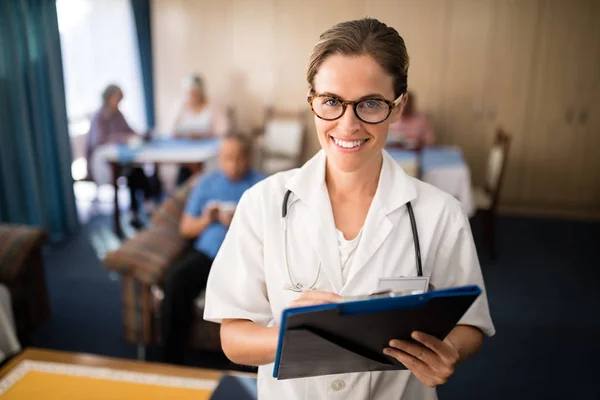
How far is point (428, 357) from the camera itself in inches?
34.9

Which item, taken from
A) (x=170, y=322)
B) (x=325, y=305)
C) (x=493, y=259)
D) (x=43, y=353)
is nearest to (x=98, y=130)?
(x=170, y=322)

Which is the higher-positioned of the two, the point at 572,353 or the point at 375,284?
the point at 375,284

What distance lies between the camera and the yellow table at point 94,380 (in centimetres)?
159

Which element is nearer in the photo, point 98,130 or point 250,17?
point 98,130

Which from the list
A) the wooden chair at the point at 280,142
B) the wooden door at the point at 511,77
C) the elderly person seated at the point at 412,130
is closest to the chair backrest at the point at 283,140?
the wooden chair at the point at 280,142

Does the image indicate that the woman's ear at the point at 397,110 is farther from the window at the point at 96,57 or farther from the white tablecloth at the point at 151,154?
the window at the point at 96,57

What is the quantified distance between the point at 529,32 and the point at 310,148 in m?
2.17

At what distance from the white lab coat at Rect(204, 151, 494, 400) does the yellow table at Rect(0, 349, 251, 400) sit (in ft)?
2.30

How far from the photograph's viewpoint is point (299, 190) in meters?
1.05

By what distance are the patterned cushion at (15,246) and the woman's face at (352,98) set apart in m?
2.07

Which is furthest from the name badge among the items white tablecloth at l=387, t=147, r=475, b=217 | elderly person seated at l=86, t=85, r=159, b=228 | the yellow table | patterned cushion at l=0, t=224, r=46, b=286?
elderly person seated at l=86, t=85, r=159, b=228

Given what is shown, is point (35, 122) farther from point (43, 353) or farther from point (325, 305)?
point (325, 305)

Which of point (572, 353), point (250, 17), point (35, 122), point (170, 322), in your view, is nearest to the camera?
point (170, 322)

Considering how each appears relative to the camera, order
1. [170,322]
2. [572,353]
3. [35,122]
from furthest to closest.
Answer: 1. [35,122]
2. [572,353]
3. [170,322]
